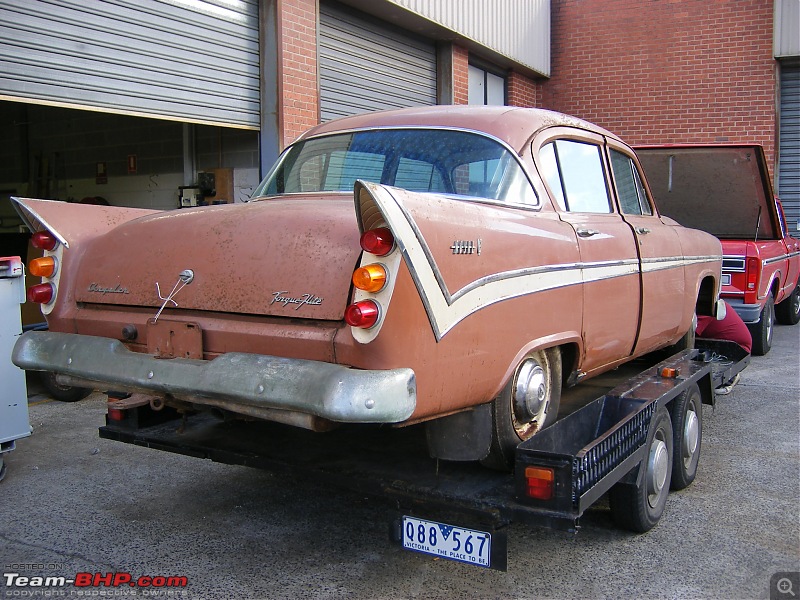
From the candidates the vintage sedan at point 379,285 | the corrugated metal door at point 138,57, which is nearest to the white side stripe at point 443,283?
the vintage sedan at point 379,285

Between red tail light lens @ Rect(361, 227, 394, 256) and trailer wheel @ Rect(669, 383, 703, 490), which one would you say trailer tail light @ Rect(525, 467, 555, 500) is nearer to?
red tail light lens @ Rect(361, 227, 394, 256)

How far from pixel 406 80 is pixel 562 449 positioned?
30.0ft

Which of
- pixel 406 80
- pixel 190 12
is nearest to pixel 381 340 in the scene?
pixel 190 12

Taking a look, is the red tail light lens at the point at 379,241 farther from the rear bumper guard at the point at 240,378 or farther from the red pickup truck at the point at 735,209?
the red pickup truck at the point at 735,209

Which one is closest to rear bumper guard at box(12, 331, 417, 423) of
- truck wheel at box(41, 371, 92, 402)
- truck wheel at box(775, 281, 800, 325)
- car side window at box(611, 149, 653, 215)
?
car side window at box(611, 149, 653, 215)

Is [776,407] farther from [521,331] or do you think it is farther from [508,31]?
[508,31]

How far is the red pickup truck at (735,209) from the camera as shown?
8992 mm

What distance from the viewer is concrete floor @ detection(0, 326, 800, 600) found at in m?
3.59

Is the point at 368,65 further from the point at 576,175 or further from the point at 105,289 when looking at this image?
the point at 105,289

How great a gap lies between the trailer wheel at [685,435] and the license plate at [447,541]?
1.93 metres

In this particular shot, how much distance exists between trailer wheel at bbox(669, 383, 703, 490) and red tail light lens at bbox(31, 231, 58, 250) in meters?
3.51

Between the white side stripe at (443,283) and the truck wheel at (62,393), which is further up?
the white side stripe at (443,283)

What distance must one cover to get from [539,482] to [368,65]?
8.72 m

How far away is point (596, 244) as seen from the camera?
4.41 meters
